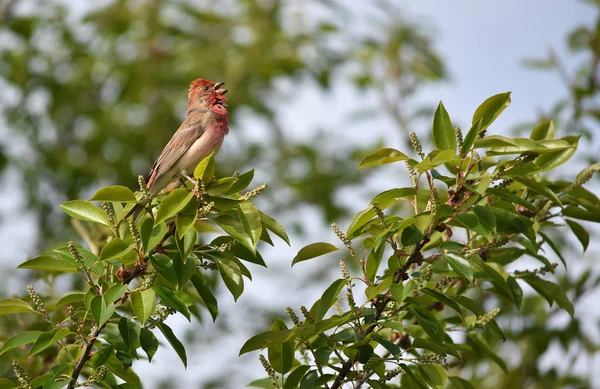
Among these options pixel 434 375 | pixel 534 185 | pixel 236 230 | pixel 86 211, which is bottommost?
pixel 434 375

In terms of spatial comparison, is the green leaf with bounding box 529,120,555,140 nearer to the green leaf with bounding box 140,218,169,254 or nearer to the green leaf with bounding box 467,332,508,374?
the green leaf with bounding box 467,332,508,374

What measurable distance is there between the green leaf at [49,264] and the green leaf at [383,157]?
1129 millimetres

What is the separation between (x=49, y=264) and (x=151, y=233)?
0.44 metres

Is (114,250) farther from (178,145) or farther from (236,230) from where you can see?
(178,145)

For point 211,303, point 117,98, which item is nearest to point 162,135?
point 117,98

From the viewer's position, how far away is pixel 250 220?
2604 mm

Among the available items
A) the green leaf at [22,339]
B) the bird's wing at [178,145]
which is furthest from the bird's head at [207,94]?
the green leaf at [22,339]

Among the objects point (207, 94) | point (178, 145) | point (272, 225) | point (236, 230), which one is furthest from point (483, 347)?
point (207, 94)

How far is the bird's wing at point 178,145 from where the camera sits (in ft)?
16.7

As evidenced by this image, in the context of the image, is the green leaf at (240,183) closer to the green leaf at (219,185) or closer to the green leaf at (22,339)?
the green leaf at (219,185)

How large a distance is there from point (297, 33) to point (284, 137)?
1.94m

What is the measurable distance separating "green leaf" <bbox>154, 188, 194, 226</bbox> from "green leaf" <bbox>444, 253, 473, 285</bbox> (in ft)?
3.08

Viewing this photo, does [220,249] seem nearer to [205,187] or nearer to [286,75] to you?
[205,187]

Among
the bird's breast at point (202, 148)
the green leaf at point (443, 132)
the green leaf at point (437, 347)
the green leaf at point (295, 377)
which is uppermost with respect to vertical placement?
the bird's breast at point (202, 148)
